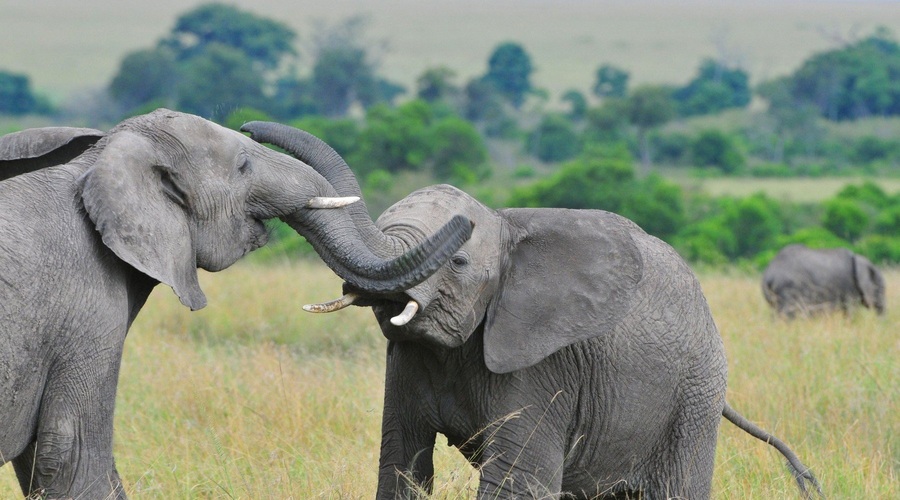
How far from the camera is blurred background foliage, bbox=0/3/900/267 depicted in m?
27.5

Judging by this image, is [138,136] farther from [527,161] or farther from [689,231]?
[527,161]

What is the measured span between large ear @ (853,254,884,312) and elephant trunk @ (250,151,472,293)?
8015mm

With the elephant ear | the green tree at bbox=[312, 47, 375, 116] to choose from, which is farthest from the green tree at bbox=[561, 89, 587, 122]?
the elephant ear

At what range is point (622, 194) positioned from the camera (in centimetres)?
2861

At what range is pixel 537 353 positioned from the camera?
437cm

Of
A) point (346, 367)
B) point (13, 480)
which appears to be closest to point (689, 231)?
point (346, 367)

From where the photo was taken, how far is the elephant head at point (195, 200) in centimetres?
380

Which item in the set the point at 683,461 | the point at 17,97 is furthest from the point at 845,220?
the point at 17,97

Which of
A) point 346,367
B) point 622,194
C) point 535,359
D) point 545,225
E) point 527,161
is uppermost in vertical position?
point 545,225

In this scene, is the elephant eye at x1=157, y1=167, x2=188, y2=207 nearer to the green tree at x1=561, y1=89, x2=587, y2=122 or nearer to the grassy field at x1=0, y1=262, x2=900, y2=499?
the grassy field at x1=0, y1=262, x2=900, y2=499

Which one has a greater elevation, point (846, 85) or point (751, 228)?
point (751, 228)

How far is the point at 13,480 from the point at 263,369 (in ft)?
5.95

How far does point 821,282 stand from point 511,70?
2831 inches

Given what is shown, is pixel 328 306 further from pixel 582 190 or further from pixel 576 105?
pixel 576 105
